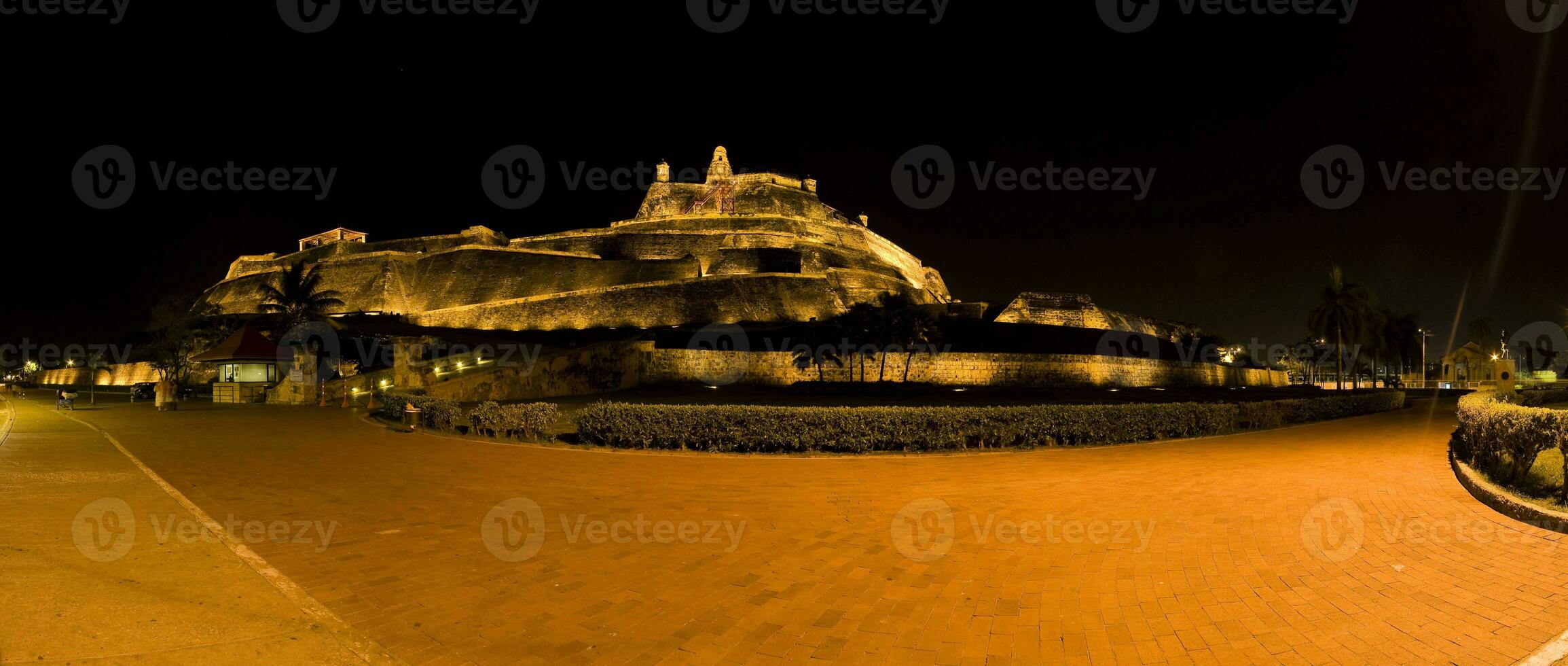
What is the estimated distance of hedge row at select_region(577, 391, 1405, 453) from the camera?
407 inches

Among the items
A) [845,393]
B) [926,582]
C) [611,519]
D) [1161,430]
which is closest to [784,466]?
[611,519]

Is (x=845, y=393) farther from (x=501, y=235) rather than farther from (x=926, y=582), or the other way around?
(x=501, y=235)

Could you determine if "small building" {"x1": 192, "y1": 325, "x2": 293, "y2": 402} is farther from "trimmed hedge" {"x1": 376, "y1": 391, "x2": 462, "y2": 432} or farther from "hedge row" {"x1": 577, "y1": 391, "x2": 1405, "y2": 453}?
"hedge row" {"x1": 577, "y1": 391, "x2": 1405, "y2": 453}

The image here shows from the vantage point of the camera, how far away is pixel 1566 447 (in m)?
6.01

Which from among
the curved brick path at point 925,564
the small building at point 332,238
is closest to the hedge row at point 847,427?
the curved brick path at point 925,564

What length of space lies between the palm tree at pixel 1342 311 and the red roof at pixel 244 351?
46.7 m

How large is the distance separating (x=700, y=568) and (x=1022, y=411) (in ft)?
25.9

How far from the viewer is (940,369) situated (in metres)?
30.4

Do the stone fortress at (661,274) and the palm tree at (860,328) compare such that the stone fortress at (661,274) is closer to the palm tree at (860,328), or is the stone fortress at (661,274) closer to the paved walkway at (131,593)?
the palm tree at (860,328)
